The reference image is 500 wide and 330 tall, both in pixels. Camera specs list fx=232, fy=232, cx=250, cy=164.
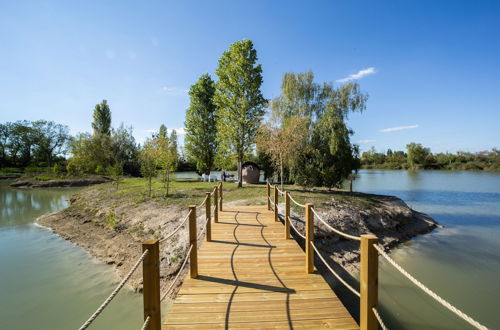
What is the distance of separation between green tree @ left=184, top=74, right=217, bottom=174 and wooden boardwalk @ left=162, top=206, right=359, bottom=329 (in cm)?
1904

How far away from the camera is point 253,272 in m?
4.18

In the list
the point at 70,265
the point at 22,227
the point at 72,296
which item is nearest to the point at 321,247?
the point at 72,296

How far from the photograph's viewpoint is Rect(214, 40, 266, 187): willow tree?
16.1 metres

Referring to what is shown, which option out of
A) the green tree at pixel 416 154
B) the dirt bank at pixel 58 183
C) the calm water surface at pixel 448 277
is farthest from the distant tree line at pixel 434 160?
the dirt bank at pixel 58 183

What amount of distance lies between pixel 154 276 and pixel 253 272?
2386 mm

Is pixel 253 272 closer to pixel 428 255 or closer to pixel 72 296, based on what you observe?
pixel 72 296

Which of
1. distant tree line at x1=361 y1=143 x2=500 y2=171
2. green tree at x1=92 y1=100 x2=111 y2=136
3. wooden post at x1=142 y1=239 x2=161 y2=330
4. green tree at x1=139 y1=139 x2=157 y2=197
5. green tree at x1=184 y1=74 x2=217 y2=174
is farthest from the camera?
distant tree line at x1=361 y1=143 x2=500 y2=171

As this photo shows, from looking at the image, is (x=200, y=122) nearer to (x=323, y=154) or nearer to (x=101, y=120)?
(x=323, y=154)

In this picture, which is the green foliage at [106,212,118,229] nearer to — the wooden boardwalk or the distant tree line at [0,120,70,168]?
the wooden boardwalk

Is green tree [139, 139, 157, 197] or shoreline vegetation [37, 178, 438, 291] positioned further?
green tree [139, 139, 157, 197]

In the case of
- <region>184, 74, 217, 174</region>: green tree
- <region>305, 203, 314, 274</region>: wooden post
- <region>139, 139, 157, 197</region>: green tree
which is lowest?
<region>305, 203, 314, 274</region>: wooden post

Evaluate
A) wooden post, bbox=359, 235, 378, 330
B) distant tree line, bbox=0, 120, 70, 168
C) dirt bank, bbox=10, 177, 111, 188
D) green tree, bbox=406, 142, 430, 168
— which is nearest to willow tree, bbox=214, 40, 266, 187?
wooden post, bbox=359, 235, 378, 330

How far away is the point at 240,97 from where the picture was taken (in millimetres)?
16484

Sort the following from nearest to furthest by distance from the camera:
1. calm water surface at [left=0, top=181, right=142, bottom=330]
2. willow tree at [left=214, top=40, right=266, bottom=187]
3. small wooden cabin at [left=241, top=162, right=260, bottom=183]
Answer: calm water surface at [left=0, top=181, right=142, bottom=330], willow tree at [left=214, top=40, right=266, bottom=187], small wooden cabin at [left=241, top=162, right=260, bottom=183]
